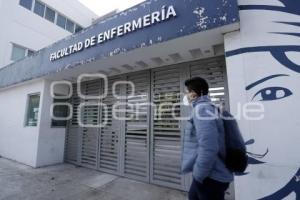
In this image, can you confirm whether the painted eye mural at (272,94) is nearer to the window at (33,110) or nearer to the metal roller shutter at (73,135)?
the metal roller shutter at (73,135)

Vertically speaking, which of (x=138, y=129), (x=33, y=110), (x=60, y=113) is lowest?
(x=138, y=129)

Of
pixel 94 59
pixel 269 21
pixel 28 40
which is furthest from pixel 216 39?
pixel 28 40

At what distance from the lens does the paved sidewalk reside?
149 inches

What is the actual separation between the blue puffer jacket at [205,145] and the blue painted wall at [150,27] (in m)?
1.65

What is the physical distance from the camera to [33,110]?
6.74 metres

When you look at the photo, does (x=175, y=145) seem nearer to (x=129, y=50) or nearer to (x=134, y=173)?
(x=134, y=173)

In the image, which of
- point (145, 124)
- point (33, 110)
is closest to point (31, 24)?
point (33, 110)

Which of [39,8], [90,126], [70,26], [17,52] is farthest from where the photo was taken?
[70,26]

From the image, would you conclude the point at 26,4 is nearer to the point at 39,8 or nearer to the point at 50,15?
the point at 39,8

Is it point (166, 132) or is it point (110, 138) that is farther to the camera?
point (110, 138)

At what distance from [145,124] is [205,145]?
3.12 metres

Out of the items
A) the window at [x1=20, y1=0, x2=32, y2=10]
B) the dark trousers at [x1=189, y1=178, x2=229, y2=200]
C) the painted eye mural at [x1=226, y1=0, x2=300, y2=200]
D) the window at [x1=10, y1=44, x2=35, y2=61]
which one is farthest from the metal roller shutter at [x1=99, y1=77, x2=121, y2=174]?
the window at [x1=20, y1=0, x2=32, y2=10]

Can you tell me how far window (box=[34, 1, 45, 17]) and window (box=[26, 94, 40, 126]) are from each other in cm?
756

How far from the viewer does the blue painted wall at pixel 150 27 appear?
291 centimetres
